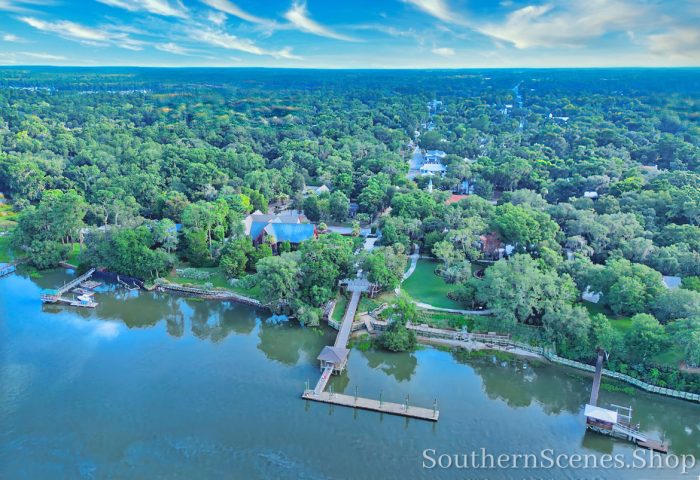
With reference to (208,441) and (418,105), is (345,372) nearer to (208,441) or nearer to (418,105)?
(208,441)

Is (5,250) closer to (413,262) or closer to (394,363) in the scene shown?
(413,262)

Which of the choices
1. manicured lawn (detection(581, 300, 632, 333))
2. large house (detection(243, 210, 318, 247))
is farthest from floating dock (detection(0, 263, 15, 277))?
manicured lawn (detection(581, 300, 632, 333))

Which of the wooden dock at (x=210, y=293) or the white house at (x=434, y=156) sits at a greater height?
the white house at (x=434, y=156)

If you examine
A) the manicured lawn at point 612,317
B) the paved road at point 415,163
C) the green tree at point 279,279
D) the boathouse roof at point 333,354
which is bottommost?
the boathouse roof at point 333,354

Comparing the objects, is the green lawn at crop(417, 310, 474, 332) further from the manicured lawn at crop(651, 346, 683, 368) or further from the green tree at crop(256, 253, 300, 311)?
the manicured lawn at crop(651, 346, 683, 368)

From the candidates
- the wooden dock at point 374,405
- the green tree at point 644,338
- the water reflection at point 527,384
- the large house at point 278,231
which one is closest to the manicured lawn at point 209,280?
the large house at point 278,231

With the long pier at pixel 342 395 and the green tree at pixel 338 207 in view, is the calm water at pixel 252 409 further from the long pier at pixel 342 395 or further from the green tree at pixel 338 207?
the green tree at pixel 338 207

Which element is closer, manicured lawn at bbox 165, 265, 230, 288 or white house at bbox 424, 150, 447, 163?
manicured lawn at bbox 165, 265, 230, 288

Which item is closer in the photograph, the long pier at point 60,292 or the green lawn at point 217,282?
the long pier at point 60,292
